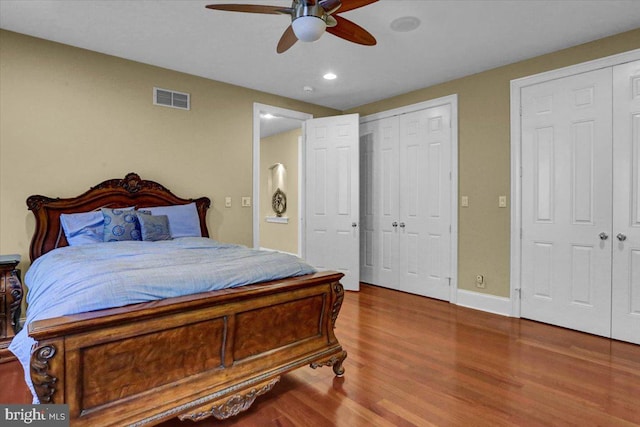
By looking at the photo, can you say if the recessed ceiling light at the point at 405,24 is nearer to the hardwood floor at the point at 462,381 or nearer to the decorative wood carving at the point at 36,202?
the hardwood floor at the point at 462,381

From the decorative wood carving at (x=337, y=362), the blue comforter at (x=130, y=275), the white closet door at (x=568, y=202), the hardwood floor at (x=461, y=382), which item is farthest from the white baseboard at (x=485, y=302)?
the blue comforter at (x=130, y=275)

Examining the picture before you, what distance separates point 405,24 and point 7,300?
141 inches

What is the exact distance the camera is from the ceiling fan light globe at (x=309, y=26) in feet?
6.24

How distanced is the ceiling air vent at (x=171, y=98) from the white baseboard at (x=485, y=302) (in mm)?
3659

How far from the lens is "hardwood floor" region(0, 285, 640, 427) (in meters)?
1.93

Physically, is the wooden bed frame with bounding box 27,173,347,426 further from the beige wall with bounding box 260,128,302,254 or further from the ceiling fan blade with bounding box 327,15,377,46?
the beige wall with bounding box 260,128,302,254

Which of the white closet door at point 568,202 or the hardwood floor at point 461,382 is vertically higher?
the white closet door at point 568,202

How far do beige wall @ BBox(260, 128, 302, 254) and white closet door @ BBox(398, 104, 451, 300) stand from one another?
2.74 m

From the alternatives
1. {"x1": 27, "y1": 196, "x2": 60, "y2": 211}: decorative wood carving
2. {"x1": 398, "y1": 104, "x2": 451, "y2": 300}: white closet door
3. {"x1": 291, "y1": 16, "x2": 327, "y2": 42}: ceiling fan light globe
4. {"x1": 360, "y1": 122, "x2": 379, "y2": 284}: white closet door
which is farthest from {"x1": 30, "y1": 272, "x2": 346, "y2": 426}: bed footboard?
{"x1": 360, "y1": 122, "x2": 379, "y2": 284}: white closet door

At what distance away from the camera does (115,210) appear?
317cm

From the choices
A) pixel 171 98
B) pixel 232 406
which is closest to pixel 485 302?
pixel 232 406

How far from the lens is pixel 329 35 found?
307 cm

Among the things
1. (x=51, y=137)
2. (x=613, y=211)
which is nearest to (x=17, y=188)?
(x=51, y=137)

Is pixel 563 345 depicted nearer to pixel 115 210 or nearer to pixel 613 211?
pixel 613 211
